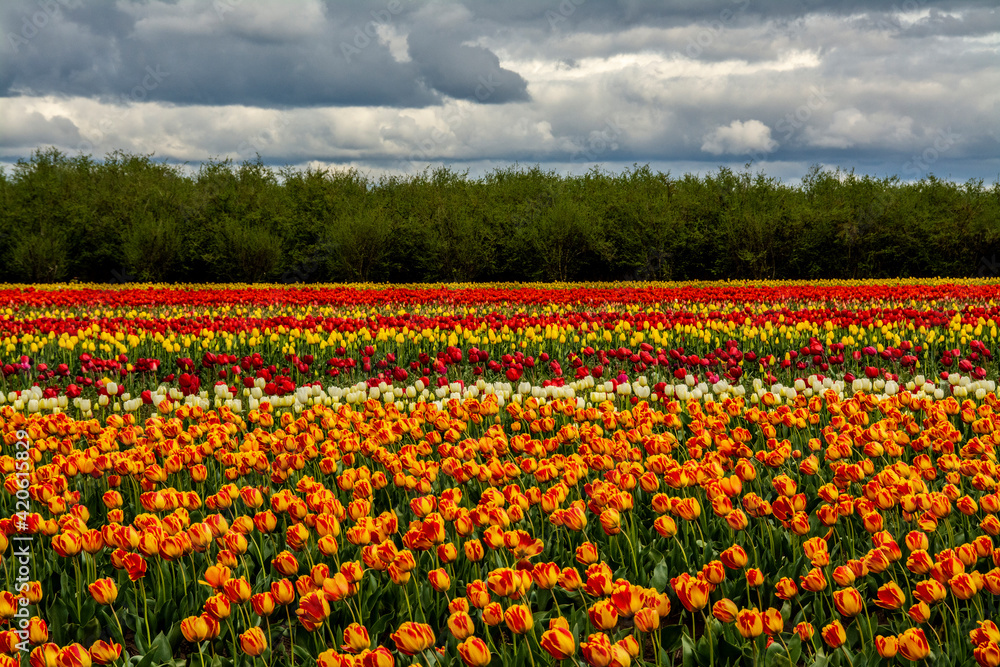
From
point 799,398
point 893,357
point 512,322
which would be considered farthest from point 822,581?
point 512,322

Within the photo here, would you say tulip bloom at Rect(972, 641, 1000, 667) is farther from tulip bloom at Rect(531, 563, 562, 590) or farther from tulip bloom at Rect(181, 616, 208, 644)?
tulip bloom at Rect(181, 616, 208, 644)

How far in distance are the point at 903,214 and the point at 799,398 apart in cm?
3135

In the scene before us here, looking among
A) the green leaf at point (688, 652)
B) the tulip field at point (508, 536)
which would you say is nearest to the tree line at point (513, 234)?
the tulip field at point (508, 536)

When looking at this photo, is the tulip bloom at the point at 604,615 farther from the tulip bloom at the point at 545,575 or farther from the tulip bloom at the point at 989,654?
the tulip bloom at the point at 989,654

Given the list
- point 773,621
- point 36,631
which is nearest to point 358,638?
point 36,631

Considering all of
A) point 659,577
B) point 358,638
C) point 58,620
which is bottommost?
point 58,620

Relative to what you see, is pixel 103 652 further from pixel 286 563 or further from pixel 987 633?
pixel 987 633

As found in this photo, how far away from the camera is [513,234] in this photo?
107ft

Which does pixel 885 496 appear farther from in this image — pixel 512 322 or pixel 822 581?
pixel 512 322

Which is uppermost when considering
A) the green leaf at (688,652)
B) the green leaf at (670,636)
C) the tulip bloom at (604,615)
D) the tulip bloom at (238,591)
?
the tulip bloom at (604,615)

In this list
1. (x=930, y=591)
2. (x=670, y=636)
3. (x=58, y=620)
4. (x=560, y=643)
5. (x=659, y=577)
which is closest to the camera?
(x=560, y=643)

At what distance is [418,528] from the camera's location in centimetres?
302

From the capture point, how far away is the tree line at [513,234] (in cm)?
3244

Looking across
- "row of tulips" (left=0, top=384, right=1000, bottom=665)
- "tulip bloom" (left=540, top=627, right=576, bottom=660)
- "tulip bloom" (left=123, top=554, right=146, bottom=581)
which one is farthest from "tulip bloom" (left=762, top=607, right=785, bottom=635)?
"tulip bloom" (left=123, top=554, right=146, bottom=581)
